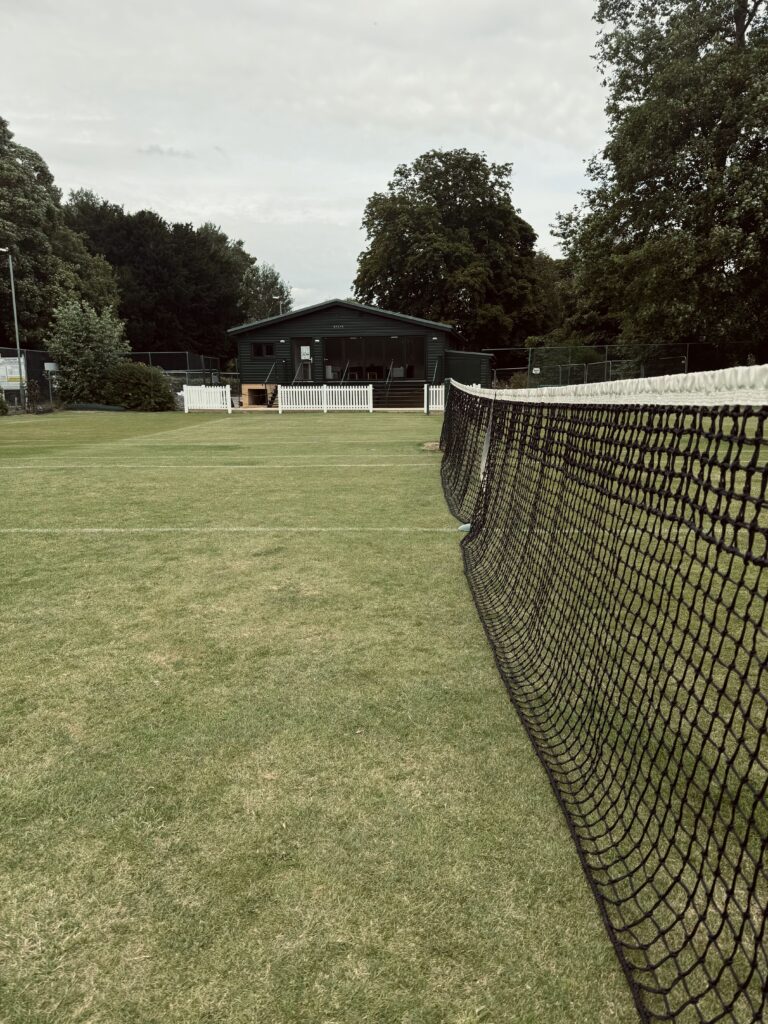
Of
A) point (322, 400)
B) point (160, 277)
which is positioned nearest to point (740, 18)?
point (322, 400)

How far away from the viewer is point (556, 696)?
340 centimetres

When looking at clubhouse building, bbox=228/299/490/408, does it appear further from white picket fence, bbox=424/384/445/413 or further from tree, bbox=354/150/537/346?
tree, bbox=354/150/537/346

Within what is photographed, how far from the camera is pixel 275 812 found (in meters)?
2.50

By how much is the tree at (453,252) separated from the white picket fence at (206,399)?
81.5 ft

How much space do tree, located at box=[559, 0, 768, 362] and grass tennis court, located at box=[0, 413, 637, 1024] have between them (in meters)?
22.3

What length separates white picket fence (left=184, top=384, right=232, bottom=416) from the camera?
97.8 ft

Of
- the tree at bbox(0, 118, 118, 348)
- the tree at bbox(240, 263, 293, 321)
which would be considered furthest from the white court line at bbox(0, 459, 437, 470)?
the tree at bbox(240, 263, 293, 321)

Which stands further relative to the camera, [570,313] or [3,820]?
[570,313]

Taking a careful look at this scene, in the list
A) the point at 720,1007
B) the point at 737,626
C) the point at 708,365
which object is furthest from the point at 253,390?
the point at 720,1007

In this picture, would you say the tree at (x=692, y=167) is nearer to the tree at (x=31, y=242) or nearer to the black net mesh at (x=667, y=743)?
the black net mesh at (x=667, y=743)

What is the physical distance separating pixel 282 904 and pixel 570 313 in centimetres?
4900

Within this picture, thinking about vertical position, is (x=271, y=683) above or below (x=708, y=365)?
below

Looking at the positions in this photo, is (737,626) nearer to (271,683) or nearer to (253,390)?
(271,683)

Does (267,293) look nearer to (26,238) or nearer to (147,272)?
(147,272)
